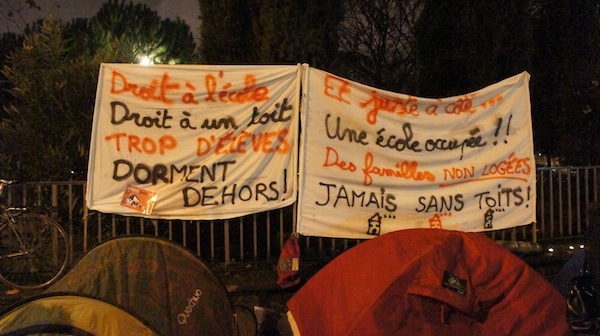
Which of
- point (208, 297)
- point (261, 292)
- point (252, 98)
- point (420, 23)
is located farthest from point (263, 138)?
point (420, 23)

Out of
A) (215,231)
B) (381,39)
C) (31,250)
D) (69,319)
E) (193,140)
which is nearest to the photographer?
Result: (69,319)

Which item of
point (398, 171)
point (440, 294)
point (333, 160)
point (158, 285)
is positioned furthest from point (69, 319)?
point (398, 171)

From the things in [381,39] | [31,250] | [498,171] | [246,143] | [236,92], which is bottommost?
[31,250]

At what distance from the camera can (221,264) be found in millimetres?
6863

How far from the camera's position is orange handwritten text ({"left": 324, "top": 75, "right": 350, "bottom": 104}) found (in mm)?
5617

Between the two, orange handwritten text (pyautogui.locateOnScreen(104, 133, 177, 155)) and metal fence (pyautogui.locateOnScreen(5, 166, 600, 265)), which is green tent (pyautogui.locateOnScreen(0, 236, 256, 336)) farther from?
metal fence (pyautogui.locateOnScreen(5, 166, 600, 265))

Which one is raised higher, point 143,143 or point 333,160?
point 143,143

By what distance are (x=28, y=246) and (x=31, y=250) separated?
61 millimetres

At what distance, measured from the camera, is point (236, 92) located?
18.2 feet

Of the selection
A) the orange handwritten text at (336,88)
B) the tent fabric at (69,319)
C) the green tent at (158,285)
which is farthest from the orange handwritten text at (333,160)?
the tent fabric at (69,319)

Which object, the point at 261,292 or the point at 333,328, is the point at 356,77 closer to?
the point at 261,292

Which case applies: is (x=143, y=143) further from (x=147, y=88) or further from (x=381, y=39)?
(x=381, y=39)

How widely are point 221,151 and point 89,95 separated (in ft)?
8.41

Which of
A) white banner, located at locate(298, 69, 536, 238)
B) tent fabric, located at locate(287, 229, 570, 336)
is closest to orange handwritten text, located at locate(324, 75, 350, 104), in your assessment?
white banner, located at locate(298, 69, 536, 238)
